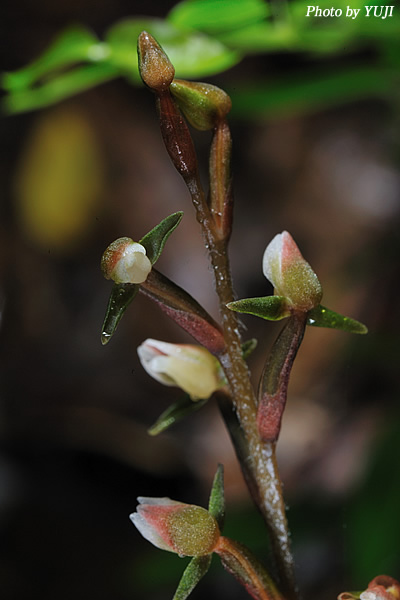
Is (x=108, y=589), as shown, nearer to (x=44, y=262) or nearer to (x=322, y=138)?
(x=44, y=262)

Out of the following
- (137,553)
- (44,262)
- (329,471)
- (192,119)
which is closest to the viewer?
(192,119)

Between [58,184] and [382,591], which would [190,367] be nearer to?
[382,591]

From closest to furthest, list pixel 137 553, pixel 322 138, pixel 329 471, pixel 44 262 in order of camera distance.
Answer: pixel 137 553 < pixel 329 471 < pixel 44 262 < pixel 322 138

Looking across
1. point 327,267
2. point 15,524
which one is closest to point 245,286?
point 327,267

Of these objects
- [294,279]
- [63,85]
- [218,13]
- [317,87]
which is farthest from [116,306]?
[317,87]

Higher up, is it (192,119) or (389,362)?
(192,119)

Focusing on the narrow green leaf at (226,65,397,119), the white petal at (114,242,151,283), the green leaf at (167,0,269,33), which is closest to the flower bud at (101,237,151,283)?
the white petal at (114,242,151,283)

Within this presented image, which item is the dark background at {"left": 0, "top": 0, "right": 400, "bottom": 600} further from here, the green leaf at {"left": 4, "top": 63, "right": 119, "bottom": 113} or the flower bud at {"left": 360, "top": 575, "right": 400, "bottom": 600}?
the flower bud at {"left": 360, "top": 575, "right": 400, "bottom": 600}
